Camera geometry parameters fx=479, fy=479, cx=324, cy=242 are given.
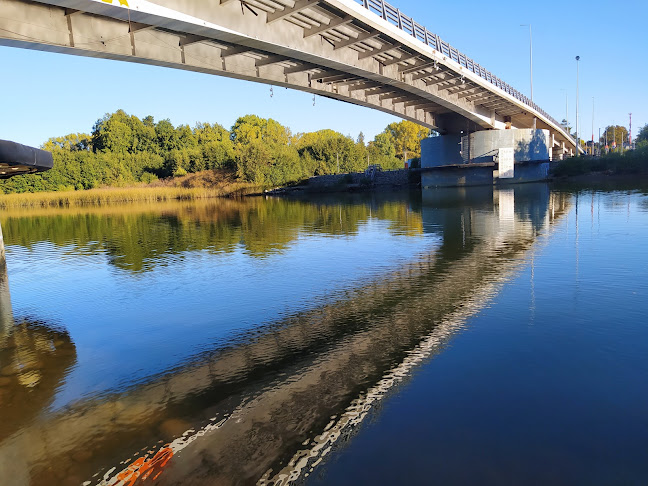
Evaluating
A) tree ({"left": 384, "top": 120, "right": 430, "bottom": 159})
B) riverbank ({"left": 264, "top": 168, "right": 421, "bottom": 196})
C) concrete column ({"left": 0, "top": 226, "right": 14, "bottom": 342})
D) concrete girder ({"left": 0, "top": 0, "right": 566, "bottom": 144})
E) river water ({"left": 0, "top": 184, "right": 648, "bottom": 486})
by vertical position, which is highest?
tree ({"left": 384, "top": 120, "right": 430, "bottom": 159})

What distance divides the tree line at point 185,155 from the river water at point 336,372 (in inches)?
2706

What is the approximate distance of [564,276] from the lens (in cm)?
1005

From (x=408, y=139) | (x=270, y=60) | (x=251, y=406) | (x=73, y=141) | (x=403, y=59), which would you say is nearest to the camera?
(x=251, y=406)

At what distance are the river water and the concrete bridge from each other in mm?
7243

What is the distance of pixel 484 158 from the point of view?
5256 cm

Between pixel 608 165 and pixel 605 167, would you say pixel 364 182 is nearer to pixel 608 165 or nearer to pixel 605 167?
pixel 605 167

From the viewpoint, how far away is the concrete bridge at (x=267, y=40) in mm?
13633

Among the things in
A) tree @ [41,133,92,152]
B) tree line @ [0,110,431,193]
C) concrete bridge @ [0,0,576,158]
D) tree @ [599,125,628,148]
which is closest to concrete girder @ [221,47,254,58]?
concrete bridge @ [0,0,576,158]

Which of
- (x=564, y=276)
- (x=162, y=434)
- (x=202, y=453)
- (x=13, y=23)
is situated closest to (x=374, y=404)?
(x=202, y=453)

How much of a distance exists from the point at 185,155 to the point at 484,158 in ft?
208

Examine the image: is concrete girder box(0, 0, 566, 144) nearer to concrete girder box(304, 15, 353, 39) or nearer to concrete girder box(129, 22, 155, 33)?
concrete girder box(304, 15, 353, 39)

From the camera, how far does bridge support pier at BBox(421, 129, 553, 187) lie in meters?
52.4

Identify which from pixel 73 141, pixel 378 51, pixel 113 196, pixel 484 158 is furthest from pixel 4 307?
pixel 73 141

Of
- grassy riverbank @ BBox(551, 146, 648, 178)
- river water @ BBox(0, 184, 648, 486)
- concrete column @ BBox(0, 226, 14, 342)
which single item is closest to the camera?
river water @ BBox(0, 184, 648, 486)
